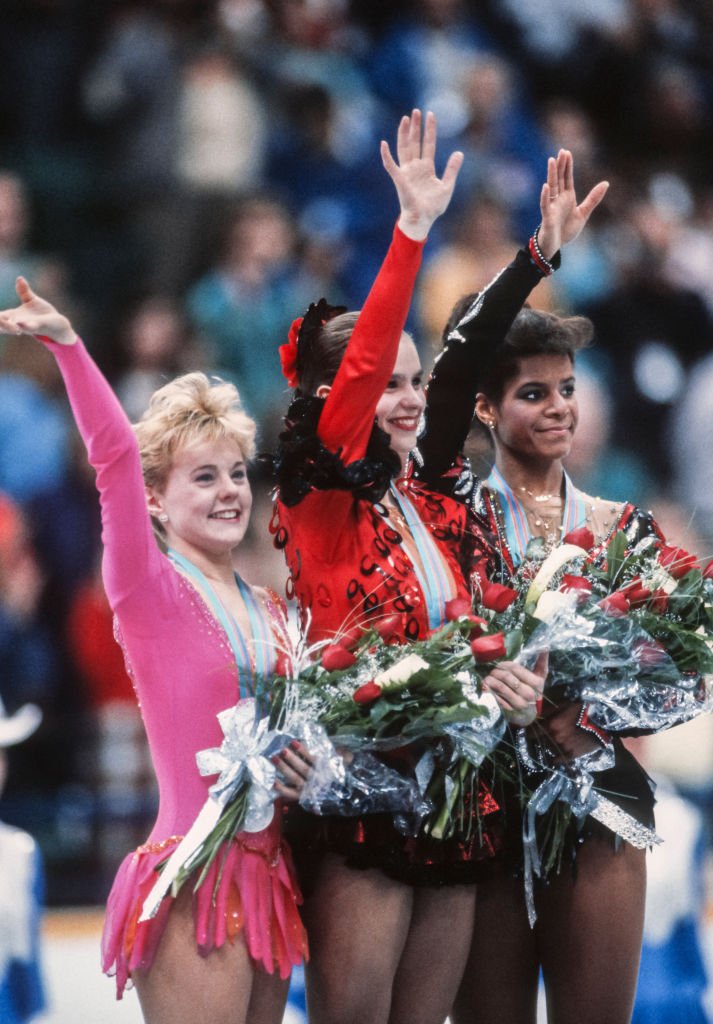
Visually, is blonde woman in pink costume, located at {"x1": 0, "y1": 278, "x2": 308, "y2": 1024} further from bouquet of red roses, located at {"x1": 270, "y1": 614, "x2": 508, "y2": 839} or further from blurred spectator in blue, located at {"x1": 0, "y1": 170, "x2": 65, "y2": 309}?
blurred spectator in blue, located at {"x1": 0, "y1": 170, "x2": 65, "y2": 309}

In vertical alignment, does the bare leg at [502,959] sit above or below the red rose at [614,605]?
below

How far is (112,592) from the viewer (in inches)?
111

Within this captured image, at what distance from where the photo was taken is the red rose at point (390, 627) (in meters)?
2.91

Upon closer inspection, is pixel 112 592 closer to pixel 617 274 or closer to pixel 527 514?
pixel 527 514

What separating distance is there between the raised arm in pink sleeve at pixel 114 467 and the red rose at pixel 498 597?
0.63 metres

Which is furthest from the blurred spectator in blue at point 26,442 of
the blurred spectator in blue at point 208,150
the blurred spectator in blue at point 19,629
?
the blurred spectator in blue at point 208,150

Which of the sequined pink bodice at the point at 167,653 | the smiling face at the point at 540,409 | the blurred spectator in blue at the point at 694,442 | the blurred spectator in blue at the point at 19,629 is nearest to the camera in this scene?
the sequined pink bodice at the point at 167,653

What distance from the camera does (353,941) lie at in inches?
114

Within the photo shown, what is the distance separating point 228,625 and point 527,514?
0.74m

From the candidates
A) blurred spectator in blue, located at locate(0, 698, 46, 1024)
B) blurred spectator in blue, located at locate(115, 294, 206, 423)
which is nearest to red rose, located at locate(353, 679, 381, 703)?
blurred spectator in blue, located at locate(0, 698, 46, 1024)

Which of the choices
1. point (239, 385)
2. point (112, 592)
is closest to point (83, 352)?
point (112, 592)

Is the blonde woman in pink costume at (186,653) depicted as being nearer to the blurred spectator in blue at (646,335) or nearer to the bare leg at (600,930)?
the bare leg at (600,930)

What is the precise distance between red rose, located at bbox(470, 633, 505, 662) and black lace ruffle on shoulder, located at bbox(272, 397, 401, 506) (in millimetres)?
340

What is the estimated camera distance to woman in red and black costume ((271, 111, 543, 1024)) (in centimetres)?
292
